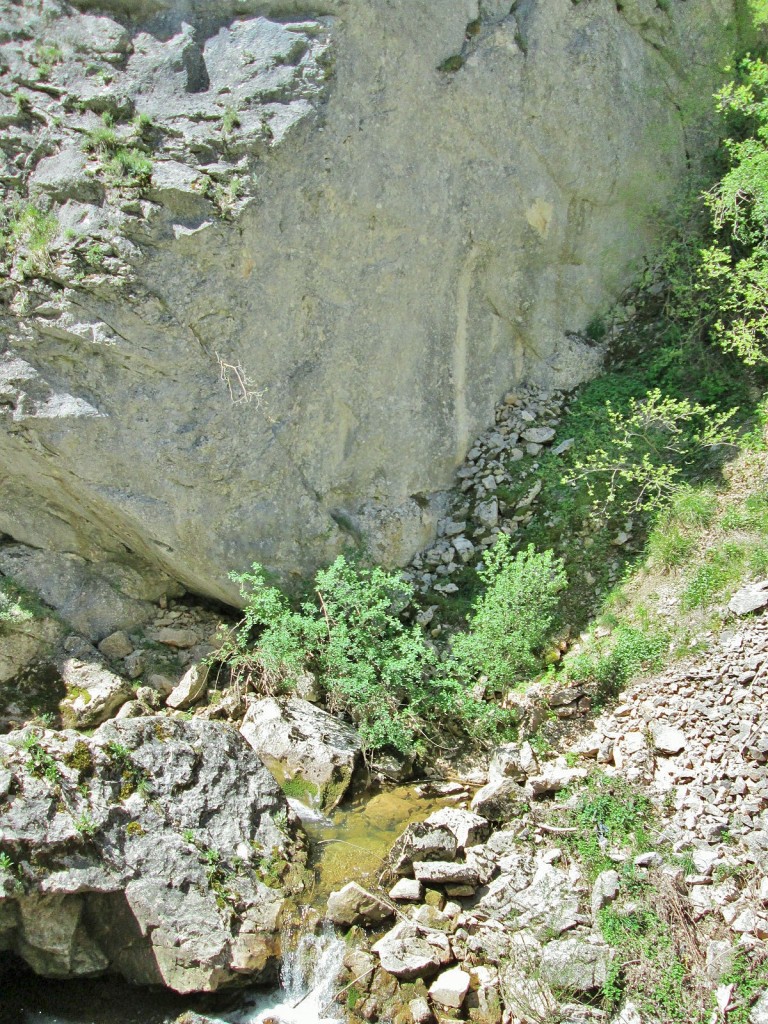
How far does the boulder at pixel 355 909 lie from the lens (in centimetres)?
517

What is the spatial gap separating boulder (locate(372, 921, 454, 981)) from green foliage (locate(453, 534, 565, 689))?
2.16 metres

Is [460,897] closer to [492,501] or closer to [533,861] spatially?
[533,861]

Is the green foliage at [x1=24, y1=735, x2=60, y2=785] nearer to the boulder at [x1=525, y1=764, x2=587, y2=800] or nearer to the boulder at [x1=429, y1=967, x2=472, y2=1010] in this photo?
the boulder at [x1=429, y1=967, x2=472, y2=1010]

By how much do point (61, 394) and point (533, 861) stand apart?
4.94 metres

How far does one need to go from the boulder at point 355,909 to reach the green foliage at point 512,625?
6.64 feet

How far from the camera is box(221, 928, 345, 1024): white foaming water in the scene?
4.80 meters

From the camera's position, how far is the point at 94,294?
255 inches

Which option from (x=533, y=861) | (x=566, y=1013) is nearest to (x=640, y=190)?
(x=533, y=861)

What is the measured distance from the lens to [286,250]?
22.6 ft

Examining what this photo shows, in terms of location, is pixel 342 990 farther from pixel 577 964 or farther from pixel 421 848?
pixel 577 964

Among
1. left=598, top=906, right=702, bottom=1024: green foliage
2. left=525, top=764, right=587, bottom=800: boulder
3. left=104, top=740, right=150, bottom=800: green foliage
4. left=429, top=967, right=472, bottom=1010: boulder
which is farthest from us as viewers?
left=525, top=764, right=587, bottom=800: boulder

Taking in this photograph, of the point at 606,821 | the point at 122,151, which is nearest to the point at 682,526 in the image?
the point at 606,821

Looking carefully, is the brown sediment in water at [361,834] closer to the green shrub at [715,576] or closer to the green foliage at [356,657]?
the green foliage at [356,657]

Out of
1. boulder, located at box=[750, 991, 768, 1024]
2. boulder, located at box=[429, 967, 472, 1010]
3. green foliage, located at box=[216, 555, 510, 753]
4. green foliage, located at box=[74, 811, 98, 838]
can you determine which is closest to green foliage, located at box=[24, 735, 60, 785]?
green foliage, located at box=[74, 811, 98, 838]
